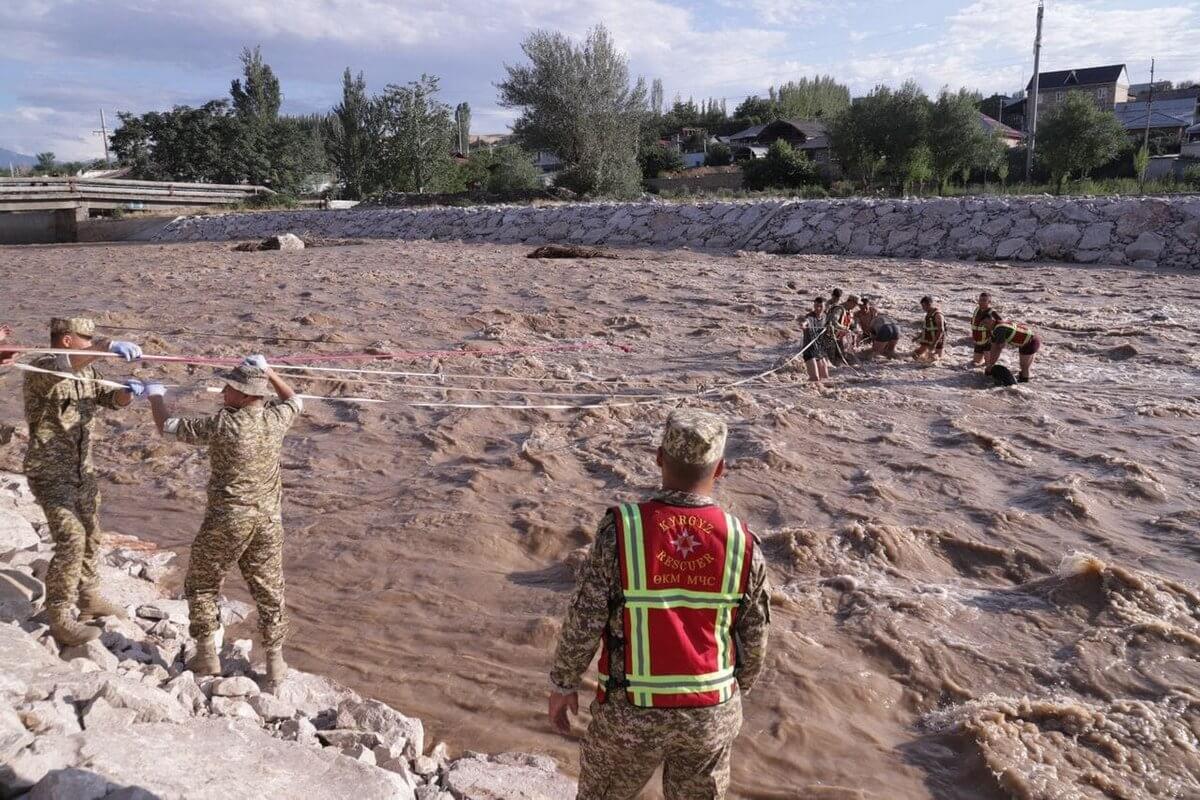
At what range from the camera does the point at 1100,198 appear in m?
19.0

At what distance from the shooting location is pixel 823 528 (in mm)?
6117

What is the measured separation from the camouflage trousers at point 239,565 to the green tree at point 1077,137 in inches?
1266

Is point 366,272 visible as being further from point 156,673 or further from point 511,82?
point 511,82

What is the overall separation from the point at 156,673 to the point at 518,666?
1685mm

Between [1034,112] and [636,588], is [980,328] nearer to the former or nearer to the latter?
[636,588]

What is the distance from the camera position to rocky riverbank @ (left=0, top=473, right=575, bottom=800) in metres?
2.73

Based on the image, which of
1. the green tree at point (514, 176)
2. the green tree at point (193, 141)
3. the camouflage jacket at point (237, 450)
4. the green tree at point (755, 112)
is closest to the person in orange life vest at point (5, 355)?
the camouflage jacket at point (237, 450)

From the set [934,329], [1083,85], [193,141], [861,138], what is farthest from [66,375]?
[1083,85]

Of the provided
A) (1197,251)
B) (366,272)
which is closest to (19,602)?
(366,272)

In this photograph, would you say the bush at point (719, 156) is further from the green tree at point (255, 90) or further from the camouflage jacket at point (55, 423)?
the camouflage jacket at point (55, 423)

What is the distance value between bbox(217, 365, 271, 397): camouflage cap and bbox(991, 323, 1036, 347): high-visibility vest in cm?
834

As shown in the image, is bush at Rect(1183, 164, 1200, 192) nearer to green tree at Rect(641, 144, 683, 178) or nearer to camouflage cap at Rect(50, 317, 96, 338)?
green tree at Rect(641, 144, 683, 178)

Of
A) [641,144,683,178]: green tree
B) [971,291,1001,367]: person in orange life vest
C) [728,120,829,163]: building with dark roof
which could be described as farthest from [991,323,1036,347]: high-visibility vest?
[728,120,829,163]: building with dark roof

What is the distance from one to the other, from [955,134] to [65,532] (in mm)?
34247
